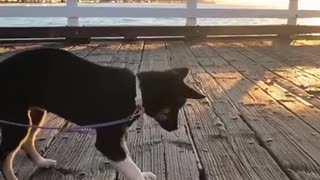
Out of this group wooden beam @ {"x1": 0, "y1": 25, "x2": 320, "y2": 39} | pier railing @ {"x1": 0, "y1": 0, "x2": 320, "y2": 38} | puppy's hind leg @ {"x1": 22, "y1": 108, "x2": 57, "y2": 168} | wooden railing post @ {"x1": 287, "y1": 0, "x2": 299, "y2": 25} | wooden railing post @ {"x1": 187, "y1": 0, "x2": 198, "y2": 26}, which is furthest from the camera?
wooden railing post @ {"x1": 287, "y1": 0, "x2": 299, "y2": 25}

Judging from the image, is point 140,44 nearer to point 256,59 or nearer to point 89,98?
point 256,59

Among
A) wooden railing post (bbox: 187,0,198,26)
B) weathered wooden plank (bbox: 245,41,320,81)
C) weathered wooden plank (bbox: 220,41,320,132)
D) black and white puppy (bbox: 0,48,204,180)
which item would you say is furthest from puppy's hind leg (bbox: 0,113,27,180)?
wooden railing post (bbox: 187,0,198,26)

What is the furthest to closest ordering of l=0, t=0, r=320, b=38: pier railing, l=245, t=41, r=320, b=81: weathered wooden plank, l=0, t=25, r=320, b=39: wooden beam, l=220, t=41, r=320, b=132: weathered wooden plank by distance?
1. l=0, t=0, r=320, b=38: pier railing
2. l=0, t=25, r=320, b=39: wooden beam
3. l=245, t=41, r=320, b=81: weathered wooden plank
4. l=220, t=41, r=320, b=132: weathered wooden plank

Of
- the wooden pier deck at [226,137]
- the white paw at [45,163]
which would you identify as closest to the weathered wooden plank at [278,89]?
the wooden pier deck at [226,137]

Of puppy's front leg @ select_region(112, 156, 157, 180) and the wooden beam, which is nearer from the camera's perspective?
puppy's front leg @ select_region(112, 156, 157, 180)

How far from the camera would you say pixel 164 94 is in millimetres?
2361

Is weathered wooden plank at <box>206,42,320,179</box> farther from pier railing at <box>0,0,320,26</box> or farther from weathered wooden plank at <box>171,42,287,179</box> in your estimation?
pier railing at <box>0,0,320,26</box>

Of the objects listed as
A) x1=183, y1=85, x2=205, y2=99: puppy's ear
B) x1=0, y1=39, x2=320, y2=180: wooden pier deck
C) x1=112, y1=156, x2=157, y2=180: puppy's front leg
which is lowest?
x1=0, y1=39, x2=320, y2=180: wooden pier deck

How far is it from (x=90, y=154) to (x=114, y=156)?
0.55 metres

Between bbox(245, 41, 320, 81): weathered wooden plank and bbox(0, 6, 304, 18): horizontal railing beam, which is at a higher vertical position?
bbox(0, 6, 304, 18): horizontal railing beam

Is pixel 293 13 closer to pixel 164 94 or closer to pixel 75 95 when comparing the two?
pixel 164 94

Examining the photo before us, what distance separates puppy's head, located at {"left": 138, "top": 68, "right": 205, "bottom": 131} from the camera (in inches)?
91.8

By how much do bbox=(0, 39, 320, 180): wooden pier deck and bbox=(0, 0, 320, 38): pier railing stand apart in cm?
238

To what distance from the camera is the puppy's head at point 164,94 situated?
7.65 feet
